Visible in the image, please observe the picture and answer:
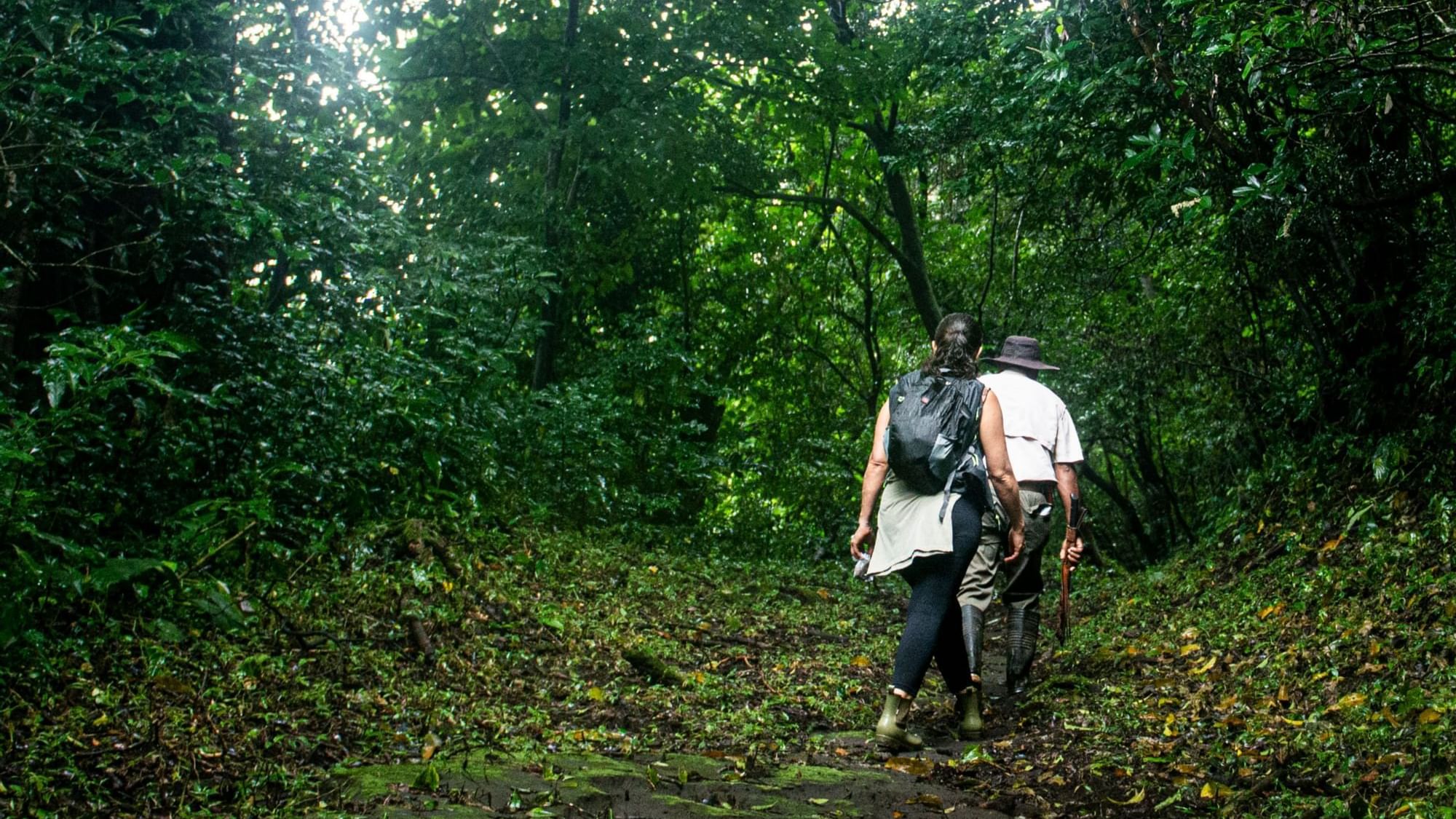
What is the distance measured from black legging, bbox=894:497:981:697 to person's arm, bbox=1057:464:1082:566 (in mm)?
1530

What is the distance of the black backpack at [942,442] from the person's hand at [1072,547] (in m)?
1.74

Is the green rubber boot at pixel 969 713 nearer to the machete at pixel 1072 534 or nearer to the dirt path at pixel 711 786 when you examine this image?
the dirt path at pixel 711 786

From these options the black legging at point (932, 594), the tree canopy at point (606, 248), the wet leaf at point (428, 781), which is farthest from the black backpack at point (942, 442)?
the wet leaf at point (428, 781)

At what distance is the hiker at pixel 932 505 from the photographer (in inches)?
212

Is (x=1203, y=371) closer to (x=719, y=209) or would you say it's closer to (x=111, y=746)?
(x=719, y=209)

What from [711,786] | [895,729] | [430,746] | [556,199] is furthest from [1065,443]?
[556,199]

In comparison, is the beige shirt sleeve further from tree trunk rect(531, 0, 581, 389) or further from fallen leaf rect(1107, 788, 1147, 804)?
tree trunk rect(531, 0, 581, 389)

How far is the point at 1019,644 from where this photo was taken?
6789 millimetres

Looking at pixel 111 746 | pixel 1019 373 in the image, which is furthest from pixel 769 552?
pixel 111 746

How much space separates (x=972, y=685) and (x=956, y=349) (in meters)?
1.78

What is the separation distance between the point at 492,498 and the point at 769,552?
5825mm

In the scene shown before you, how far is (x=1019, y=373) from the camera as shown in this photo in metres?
7.09

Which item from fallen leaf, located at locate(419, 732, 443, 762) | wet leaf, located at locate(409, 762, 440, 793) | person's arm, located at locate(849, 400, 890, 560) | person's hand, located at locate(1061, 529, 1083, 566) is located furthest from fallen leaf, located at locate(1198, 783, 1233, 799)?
fallen leaf, located at locate(419, 732, 443, 762)

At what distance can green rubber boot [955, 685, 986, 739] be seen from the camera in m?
5.76
